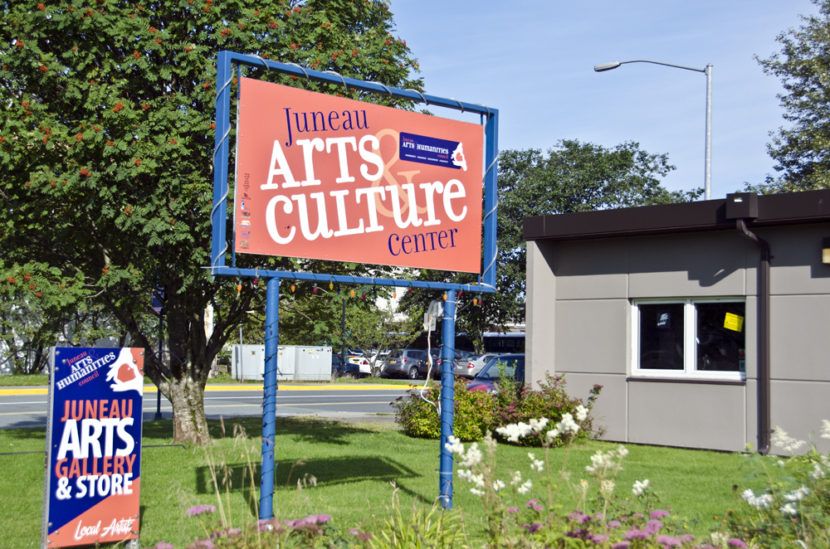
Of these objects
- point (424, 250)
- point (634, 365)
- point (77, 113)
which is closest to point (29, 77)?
point (77, 113)

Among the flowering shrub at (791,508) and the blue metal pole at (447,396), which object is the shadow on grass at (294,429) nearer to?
the blue metal pole at (447,396)

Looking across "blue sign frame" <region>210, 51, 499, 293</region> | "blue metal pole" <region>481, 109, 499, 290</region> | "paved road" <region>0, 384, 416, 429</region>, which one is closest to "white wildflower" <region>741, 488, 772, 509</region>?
"blue sign frame" <region>210, 51, 499, 293</region>

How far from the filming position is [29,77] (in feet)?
36.7

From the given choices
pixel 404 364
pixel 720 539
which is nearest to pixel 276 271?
pixel 720 539

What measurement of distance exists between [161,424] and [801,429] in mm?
11830

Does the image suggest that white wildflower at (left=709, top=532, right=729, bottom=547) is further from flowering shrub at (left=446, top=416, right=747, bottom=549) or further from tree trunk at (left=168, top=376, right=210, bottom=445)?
tree trunk at (left=168, top=376, right=210, bottom=445)

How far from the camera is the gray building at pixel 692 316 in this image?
1180 centimetres

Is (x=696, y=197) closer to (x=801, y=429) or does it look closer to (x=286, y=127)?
(x=801, y=429)

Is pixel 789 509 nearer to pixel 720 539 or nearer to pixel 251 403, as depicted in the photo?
pixel 720 539

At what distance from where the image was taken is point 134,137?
10797 mm

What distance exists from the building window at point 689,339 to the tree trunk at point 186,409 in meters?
7.11

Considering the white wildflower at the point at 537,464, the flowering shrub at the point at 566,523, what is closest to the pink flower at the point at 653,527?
the flowering shrub at the point at 566,523

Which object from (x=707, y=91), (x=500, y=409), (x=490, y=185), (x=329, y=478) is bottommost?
(x=329, y=478)

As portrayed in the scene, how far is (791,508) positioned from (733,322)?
A: 8.51 m
